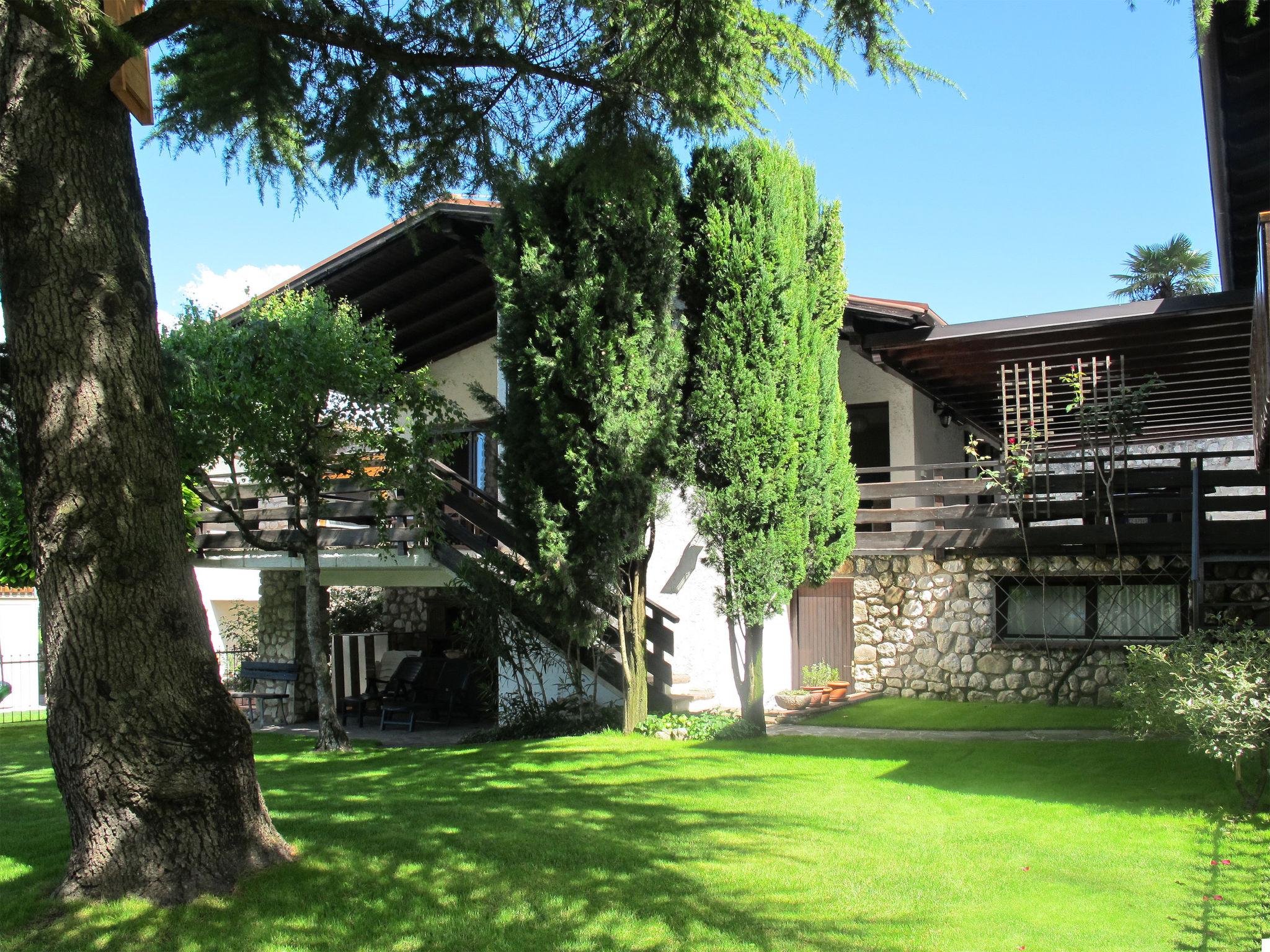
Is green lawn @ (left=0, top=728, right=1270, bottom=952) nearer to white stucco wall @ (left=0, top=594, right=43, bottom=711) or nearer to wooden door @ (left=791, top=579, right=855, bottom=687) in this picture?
wooden door @ (left=791, top=579, right=855, bottom=687)

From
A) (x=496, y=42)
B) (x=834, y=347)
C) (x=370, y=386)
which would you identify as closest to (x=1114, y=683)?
(x=834, y=347)

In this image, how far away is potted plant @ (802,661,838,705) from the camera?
45.5 ft

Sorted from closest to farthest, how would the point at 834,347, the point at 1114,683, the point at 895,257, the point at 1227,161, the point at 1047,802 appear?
the point at 1047,802 → the point at 1227,161 → the point at 834,347 → the point at 1114,683 → the point at 895,257

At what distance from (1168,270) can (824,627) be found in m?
32.8

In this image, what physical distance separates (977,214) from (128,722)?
25133 mm

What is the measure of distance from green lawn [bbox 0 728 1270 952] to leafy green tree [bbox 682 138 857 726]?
222cm

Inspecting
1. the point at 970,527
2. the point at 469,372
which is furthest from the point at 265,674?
the point at 970,527

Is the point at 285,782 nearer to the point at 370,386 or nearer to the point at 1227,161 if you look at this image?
the point at 370,386

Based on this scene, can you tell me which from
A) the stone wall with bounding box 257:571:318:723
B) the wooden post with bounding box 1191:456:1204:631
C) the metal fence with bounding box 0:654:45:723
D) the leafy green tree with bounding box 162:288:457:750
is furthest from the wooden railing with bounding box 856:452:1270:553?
the metal fence with bounding box 0:654:45:723

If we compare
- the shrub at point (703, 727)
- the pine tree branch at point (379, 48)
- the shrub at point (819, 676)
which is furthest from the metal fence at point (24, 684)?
the pine tree branch at point (379, 48)

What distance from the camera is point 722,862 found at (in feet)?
19.3

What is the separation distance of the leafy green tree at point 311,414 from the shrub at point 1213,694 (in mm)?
7577

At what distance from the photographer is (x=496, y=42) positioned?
6770 mm

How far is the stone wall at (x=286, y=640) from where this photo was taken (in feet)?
52.8
